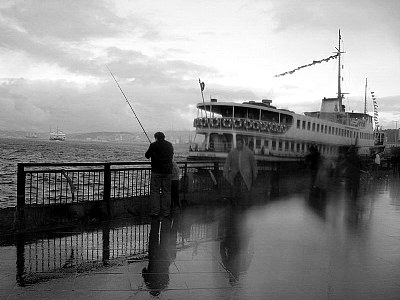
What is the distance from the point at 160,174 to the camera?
9391 mm

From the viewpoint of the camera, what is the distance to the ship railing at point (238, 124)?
30.1 metres

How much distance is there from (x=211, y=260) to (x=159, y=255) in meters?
0.82

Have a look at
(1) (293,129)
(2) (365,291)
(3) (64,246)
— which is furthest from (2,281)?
(1) (293,129)

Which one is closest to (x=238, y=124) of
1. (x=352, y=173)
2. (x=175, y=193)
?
(x=352, y=173)

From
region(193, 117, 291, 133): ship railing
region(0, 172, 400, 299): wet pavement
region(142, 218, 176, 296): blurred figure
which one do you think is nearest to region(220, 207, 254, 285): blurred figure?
region(0, 172, 400, 299): wet pavement

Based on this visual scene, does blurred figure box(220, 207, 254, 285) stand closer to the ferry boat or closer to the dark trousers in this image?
the dark trousers

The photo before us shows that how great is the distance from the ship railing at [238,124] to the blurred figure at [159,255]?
21.3 metres

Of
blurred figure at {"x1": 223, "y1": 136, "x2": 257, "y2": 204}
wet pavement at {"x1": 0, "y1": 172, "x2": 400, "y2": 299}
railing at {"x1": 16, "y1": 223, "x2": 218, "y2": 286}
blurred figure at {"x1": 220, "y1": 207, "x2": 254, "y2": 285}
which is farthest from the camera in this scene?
blurred figure at {"x1": 223, "y1": 136, "x2": 257, "y2": 204}

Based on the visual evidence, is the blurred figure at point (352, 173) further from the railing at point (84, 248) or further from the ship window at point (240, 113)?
the railing at point (84, 248)

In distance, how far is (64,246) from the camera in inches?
264

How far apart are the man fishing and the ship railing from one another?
20775 millimetres

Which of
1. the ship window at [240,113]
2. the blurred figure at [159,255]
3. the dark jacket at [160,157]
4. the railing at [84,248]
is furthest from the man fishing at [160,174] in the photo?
the ship window at [240,113]

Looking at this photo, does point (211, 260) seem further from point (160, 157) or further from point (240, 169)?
point (240, 169)

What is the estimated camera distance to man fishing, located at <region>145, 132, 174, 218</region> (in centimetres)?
931
